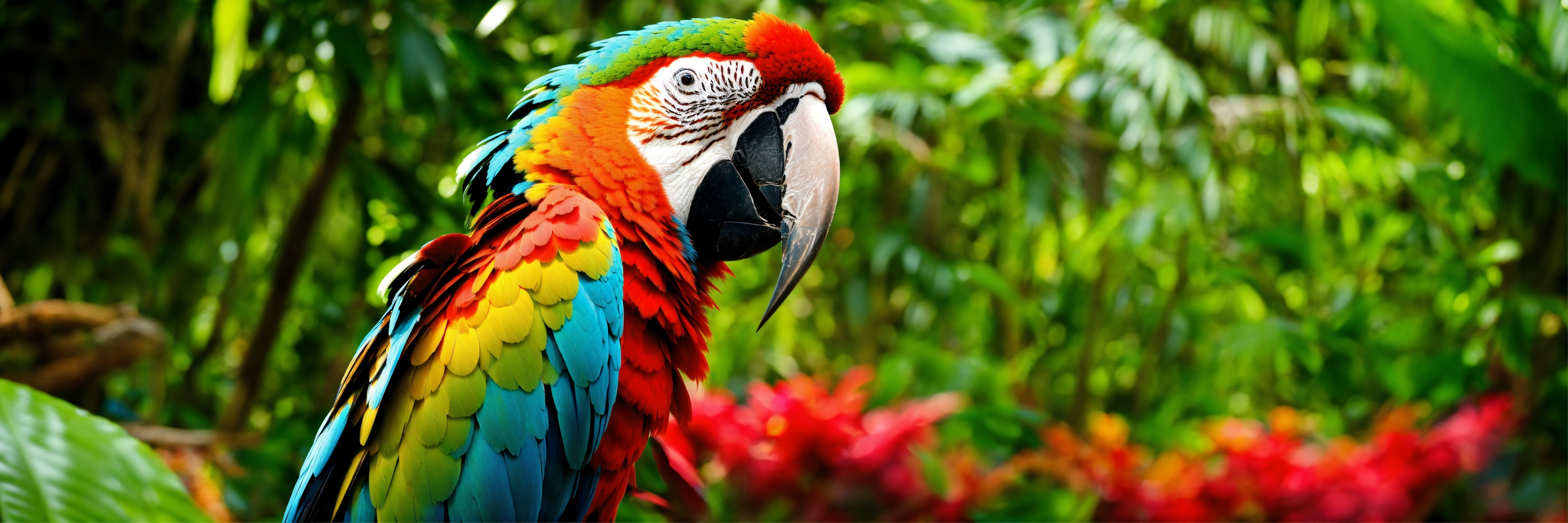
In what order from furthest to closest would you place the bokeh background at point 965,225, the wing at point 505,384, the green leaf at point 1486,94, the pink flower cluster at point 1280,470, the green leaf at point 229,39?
the pink flower cluster at point 1280,470, the bokeh background at point 965,225, the green leaf at point 1486,94, the green leaf at point 229,39, the wing at point 505,384

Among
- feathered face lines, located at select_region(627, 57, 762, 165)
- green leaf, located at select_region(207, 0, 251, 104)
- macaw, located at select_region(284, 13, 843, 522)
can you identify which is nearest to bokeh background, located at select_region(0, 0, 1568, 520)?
green leaf, located at select_region(207, 0, 251, 104)

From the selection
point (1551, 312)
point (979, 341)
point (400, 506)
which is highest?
point (1551, 312)

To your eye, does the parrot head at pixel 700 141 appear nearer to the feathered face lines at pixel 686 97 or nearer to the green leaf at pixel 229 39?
the feathered face lines at pixel 686 97

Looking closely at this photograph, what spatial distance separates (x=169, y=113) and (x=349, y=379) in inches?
50.1

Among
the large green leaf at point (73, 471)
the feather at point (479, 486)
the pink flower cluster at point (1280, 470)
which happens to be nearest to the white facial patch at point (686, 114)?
the feather at point (479, 486)

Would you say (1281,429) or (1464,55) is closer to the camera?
(1464,55)

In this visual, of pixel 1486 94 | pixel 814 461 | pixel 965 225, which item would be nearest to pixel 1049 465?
pixel 814 461

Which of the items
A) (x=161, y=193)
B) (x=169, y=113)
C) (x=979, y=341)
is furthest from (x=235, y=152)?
(x=979, y=341)

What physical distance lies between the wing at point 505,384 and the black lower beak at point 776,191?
102 mm

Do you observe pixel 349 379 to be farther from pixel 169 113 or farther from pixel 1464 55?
pixel 1464 55

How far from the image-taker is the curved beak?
0.74 m

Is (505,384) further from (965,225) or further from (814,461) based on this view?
(965,225)

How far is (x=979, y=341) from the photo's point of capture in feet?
8.81

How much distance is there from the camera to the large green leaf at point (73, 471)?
679 mm
